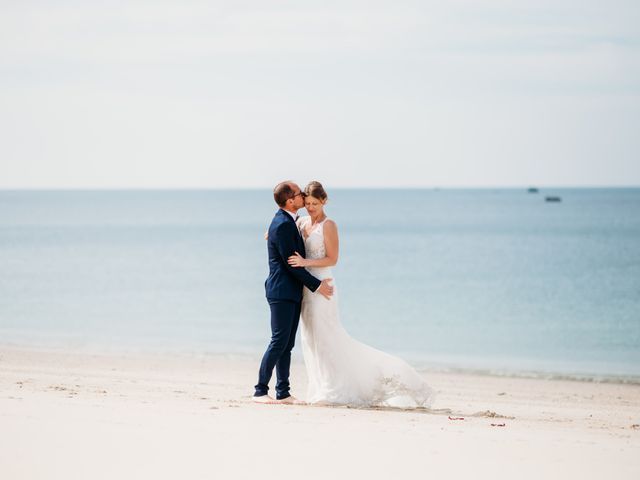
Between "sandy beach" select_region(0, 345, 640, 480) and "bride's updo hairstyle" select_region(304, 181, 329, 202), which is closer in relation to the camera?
"sandy beach" select_region(0, 345, 640, 480)

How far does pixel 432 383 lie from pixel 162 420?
6975 millimetres

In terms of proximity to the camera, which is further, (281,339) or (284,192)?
(281,339)

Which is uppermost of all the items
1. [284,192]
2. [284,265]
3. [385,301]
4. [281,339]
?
[385,301]

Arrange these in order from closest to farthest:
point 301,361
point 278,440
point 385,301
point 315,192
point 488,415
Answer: point 278,440, point 315,192, point 488,415, point 301,361, point 385,301

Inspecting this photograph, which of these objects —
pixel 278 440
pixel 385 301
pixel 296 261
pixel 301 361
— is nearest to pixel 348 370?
pixel 296 261

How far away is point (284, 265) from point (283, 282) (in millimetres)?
164

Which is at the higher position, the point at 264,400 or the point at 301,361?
the point at 301,361

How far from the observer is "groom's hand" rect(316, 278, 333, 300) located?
869 cm

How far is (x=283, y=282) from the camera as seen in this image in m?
8.59

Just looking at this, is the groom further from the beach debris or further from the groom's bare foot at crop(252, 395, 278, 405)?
the beach debris

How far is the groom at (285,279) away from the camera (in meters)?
8.52

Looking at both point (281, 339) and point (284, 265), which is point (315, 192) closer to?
point (284, 265)

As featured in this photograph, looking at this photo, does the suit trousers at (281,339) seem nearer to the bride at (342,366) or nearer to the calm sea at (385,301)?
the bride at (342,366)

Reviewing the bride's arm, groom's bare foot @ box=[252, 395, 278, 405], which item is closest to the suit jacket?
the bride's arm
